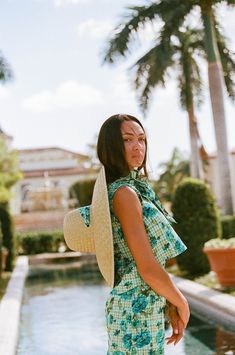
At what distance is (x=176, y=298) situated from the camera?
2002mm

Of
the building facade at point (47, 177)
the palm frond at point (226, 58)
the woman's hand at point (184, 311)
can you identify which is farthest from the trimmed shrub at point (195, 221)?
the building facade at point (47, 177)

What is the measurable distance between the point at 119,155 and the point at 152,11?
17.5 metres

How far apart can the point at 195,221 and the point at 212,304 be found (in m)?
4.26

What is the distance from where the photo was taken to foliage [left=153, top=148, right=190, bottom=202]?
169ft

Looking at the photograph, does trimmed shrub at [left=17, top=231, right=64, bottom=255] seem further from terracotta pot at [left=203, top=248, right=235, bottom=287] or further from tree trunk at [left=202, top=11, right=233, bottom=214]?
terracotta pot at [left=203, top=248, right=235, bottom=287]

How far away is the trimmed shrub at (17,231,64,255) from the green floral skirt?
24779 mm

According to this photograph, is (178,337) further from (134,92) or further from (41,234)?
(41,234)

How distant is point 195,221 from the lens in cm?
1165

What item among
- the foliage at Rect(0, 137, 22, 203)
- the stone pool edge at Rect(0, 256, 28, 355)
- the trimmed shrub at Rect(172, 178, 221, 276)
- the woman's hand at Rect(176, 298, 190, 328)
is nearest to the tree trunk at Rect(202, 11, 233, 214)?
the trimmed shrub at Rect(172, 178, 221, 276)

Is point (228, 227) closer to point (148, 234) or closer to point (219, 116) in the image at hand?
point (219, 116)

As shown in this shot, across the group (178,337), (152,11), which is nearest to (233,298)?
(178,337)

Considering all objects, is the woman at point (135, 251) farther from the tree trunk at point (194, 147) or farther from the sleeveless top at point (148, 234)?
the tree trunk at point (194, 147)

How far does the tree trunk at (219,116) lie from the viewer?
57.6 ft

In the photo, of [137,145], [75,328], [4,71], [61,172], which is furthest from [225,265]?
[61,172]
